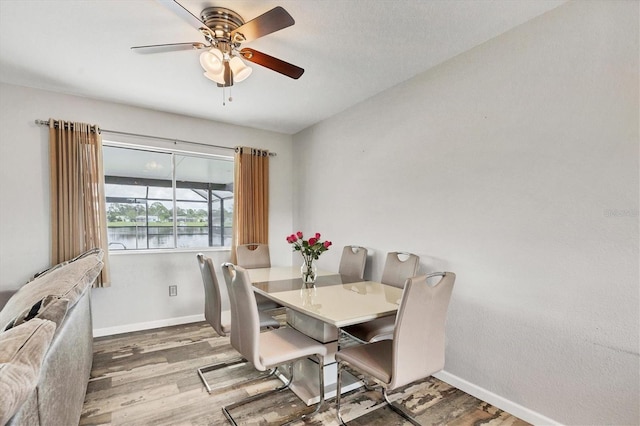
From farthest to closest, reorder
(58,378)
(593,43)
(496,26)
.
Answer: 1. (496,26)
2. (593,43)
3. (58,378)

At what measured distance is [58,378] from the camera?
1.31 metres

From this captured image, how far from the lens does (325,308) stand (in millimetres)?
1835

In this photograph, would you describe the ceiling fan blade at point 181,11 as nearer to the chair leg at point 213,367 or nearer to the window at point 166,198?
the window at point 166,198

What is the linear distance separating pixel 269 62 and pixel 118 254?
109 inches

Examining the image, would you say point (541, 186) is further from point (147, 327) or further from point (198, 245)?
point (147, 327)

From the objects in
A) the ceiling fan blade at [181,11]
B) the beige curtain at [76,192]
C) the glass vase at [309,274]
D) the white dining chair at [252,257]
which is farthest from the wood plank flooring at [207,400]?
the ceiling fan blade at [181,11]

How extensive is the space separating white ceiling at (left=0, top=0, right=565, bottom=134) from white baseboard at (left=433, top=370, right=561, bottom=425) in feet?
8.19

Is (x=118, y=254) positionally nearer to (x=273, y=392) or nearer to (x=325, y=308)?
(x=273, y=392)

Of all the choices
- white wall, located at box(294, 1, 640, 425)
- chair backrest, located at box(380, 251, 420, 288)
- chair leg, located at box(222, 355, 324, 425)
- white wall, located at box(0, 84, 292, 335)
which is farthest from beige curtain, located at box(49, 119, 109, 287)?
white wall, located at box(294, 1, 640, 425)

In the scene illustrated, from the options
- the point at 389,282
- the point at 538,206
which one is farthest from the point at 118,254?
the point at 538,206

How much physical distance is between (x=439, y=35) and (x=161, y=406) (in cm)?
320

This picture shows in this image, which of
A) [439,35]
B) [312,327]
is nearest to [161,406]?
[312,327]

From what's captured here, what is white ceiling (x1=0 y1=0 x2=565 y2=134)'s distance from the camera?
6.15ft

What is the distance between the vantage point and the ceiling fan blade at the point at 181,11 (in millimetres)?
1520
